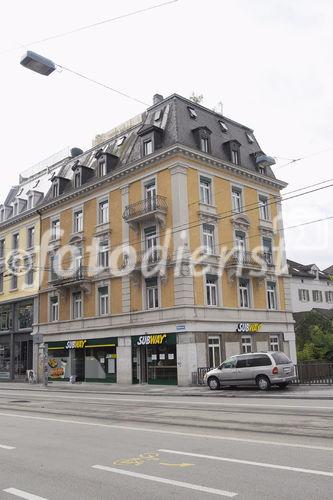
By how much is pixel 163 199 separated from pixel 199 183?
257 cm

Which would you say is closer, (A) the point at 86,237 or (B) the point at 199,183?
(B) the point at 199,183

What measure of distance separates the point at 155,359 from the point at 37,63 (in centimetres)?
2096

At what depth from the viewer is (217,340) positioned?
28812 millimetres

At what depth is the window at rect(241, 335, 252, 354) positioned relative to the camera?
101 feet

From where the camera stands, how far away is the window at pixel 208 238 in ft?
96.8

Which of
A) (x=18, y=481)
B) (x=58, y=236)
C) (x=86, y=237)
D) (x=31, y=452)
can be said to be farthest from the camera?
(x=58, y=236)

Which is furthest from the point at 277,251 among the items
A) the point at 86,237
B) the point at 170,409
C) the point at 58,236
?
the point at 170,409

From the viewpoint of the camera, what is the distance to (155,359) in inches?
1144

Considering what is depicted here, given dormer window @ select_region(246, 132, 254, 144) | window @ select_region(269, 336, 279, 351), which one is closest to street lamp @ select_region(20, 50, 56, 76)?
window @ select_region(269, 336, 279, 351)

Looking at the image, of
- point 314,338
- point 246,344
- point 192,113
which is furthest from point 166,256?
point 314,338

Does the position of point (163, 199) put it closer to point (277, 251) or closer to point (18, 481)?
point (277, 251)

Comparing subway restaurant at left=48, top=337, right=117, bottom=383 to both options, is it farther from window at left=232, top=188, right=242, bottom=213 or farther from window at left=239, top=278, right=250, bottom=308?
window at left=232, top=188, right=242, bottom=213

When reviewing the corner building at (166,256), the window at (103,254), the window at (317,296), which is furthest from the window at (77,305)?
the window at (317,296)

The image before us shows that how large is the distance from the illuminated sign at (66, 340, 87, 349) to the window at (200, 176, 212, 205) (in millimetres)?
12406
